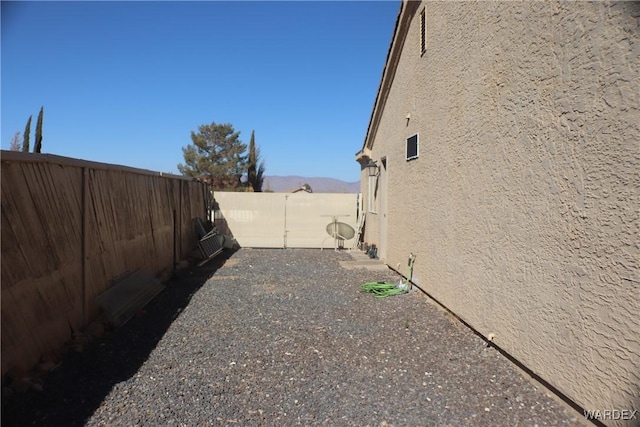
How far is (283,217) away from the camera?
47.5 ft

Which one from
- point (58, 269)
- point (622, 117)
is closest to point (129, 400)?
point (58, 269)

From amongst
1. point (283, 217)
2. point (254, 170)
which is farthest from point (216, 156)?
point (283, 217)

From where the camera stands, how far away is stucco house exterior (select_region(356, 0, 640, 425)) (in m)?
2.66

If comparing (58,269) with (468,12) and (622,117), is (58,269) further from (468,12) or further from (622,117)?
(468,12)

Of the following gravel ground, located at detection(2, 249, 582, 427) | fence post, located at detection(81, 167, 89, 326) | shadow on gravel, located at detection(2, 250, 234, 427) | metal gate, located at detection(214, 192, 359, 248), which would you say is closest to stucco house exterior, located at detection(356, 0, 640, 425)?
gravel ground, located at detection(2, 249, 582, 427)

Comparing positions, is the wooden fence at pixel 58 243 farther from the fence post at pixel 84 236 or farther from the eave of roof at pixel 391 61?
the eave of roof at pixel 391 61

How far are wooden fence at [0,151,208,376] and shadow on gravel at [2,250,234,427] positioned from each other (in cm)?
27

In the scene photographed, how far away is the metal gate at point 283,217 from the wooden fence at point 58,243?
24.1ft

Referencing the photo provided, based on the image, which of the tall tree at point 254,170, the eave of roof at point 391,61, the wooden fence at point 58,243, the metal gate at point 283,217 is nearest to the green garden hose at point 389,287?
the wooden fence at point 58,243

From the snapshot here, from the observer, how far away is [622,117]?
105 inches

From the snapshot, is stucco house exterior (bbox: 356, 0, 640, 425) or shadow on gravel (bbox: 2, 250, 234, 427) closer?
stucco house exterior (bbox: 356, 0, 640, 425)

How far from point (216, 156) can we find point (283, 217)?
28.0 meters

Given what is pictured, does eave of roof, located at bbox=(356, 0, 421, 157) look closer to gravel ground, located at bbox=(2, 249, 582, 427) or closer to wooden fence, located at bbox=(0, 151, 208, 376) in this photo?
gravel ground, located at bbox=(2, 249, 582, 427)

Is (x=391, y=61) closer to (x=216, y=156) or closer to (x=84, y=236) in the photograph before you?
(x=84, y=236)
